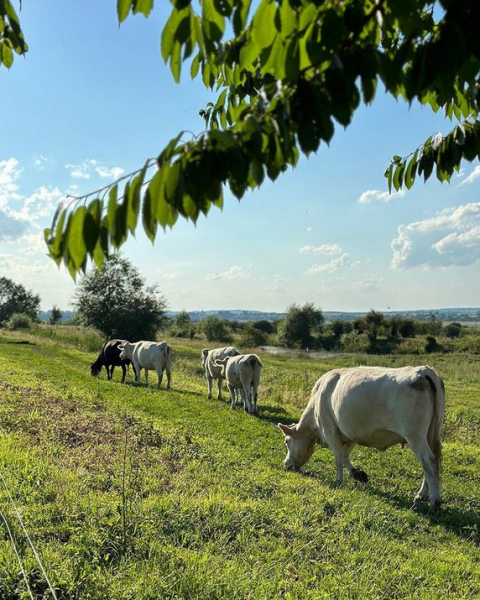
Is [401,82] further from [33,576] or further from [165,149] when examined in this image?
[33,576]

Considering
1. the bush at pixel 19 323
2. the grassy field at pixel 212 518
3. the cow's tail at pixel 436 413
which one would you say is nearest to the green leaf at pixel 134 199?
the grassy field at pixel 212 518

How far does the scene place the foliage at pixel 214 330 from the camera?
73075mm

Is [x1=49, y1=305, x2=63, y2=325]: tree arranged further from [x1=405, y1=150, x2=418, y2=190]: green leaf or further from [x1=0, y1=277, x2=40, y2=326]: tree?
[x1=405, y1=150, x2=418, y2=190]: green leaf

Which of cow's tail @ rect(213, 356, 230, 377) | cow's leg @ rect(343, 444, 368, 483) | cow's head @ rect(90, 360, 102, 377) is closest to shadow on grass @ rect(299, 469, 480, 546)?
cow's leg @ rect(343, 444, 368, 483)

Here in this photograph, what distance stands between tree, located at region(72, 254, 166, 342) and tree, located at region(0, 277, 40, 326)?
145 ft

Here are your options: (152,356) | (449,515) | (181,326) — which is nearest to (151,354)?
(152,356)

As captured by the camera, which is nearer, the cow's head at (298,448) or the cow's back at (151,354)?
the cow's head at (298,448)

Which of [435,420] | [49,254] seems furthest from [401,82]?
[435,420]

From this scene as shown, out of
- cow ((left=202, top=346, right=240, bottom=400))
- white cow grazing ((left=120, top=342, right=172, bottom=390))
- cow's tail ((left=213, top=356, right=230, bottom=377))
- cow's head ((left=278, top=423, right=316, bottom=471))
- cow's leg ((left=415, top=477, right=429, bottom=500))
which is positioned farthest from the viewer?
white cow grazing ((left=120, top=342, right=172, bottom=390))

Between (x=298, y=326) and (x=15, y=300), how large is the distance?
169 feet

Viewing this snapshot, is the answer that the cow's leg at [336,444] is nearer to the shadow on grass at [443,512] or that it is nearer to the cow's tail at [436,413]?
the shadow on grass at [443,512]

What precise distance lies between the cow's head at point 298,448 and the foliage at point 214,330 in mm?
62897

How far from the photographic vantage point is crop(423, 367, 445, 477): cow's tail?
6.81 meters

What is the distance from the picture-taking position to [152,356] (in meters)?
19.7
